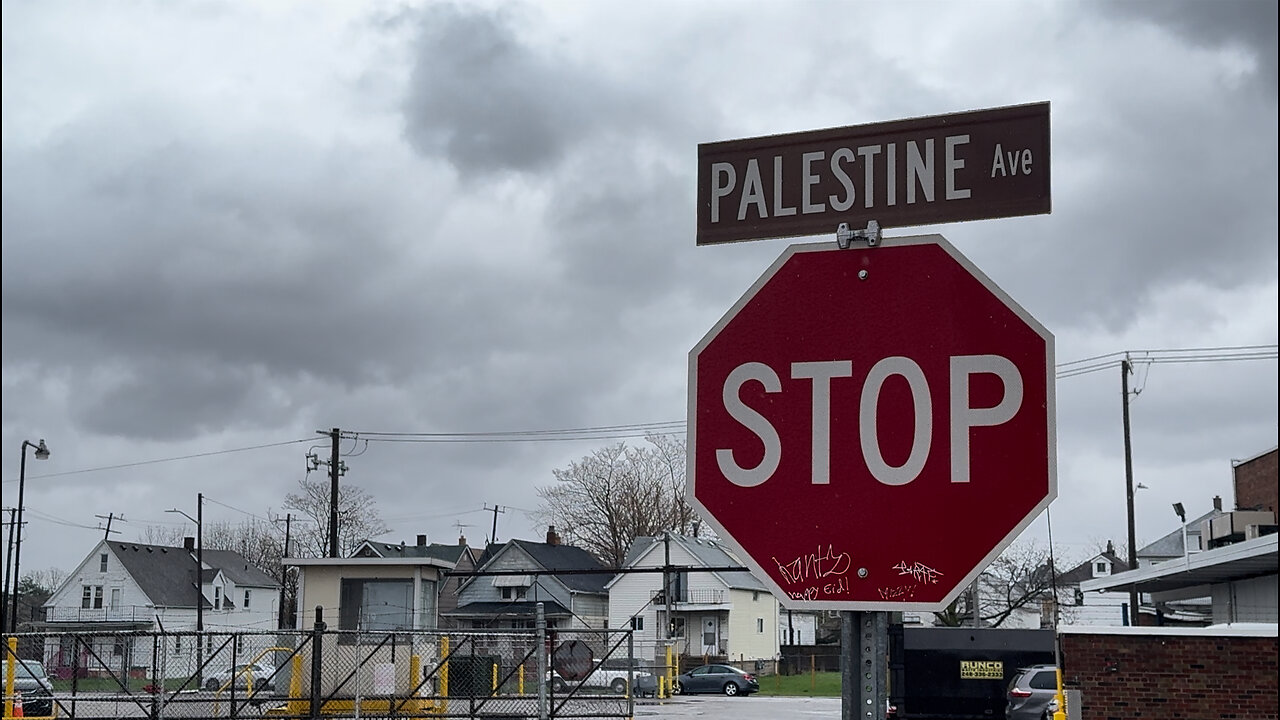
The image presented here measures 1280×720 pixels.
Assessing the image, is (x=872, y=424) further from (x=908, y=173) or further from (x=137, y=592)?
(x=137, y=592)

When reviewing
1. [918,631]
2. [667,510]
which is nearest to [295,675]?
[918,631]

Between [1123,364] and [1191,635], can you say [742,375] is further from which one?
[1123,364]

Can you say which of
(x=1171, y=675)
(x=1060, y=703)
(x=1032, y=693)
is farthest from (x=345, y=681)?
(x=1032, y=693)

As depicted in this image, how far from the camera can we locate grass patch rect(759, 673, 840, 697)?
47.3m

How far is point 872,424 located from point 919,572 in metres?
0.29

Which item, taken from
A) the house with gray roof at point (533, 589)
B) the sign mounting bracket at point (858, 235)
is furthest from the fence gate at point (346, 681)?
the house with gray roof at point (533, 589)

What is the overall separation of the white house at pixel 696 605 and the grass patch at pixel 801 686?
111 inches

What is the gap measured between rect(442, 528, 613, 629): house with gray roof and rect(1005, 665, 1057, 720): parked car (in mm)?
42024

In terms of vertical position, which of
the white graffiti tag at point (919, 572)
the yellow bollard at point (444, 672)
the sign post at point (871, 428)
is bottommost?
the yellow bollard at point (444, 672)

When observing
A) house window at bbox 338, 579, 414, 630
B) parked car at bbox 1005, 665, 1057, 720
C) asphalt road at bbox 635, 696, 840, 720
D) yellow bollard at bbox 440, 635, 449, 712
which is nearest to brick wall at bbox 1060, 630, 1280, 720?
parked car at bbox 1005, 665, 1057, 720

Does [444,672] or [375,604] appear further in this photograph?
[375,604]

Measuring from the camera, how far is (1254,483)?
4012 cm

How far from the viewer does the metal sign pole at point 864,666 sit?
2.44 m

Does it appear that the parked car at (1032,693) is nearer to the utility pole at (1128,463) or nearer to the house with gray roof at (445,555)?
the utility pole at (1128,463)
